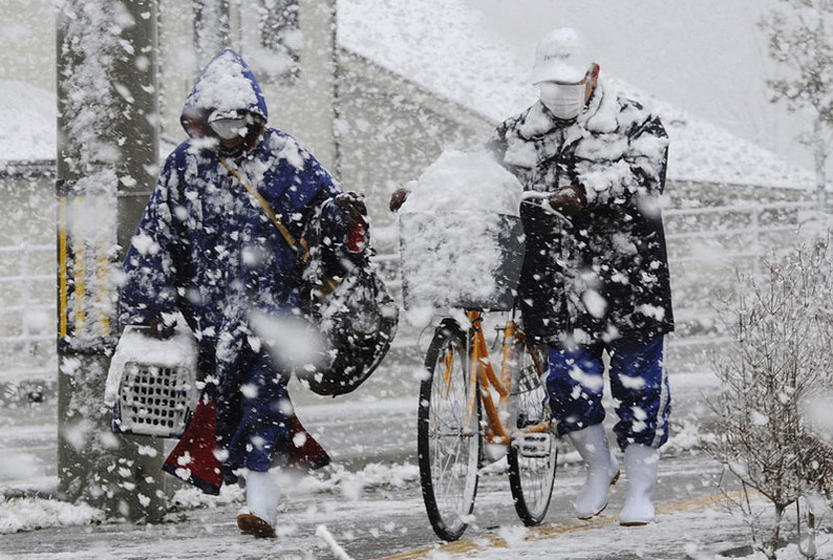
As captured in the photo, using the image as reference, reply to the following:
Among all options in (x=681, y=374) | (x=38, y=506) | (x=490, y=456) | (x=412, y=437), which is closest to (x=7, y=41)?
(x=681, y=374)

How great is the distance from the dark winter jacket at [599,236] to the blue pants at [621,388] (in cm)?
9

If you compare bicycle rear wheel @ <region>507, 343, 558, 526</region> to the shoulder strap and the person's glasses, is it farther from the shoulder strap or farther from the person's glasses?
the person's glasses

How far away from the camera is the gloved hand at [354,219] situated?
545 cm

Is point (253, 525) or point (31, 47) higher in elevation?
point (31, 47)

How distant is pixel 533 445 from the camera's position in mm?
5582

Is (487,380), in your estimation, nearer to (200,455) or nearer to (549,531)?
(549,531)

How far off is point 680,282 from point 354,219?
739 inches

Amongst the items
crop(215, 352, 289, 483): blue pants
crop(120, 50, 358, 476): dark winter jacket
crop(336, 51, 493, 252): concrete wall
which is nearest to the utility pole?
crop(120, 50, 358, 476): dark winter jacket

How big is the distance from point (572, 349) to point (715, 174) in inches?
782

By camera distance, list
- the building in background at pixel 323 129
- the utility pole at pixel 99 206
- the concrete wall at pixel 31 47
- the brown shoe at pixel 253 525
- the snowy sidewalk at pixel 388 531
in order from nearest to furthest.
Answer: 1. the snowy sidewalk at pixel 388 531
2. the brown shoe at pixel 253 525
3. the utility pole at pixel 99 206
4. the building in background at pixel 323 129
5. the concrete wall at pixel 31 47

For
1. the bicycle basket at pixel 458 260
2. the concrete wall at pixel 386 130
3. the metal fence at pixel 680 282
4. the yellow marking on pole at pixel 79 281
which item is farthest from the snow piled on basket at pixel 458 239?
the concrete wall at pixel 386 130

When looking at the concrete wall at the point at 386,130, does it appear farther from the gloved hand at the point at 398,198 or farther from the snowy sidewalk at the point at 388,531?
the gloved hand at the point at 398,198

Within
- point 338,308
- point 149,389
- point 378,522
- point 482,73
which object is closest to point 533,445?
point 378,522

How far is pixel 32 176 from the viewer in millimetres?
18266
